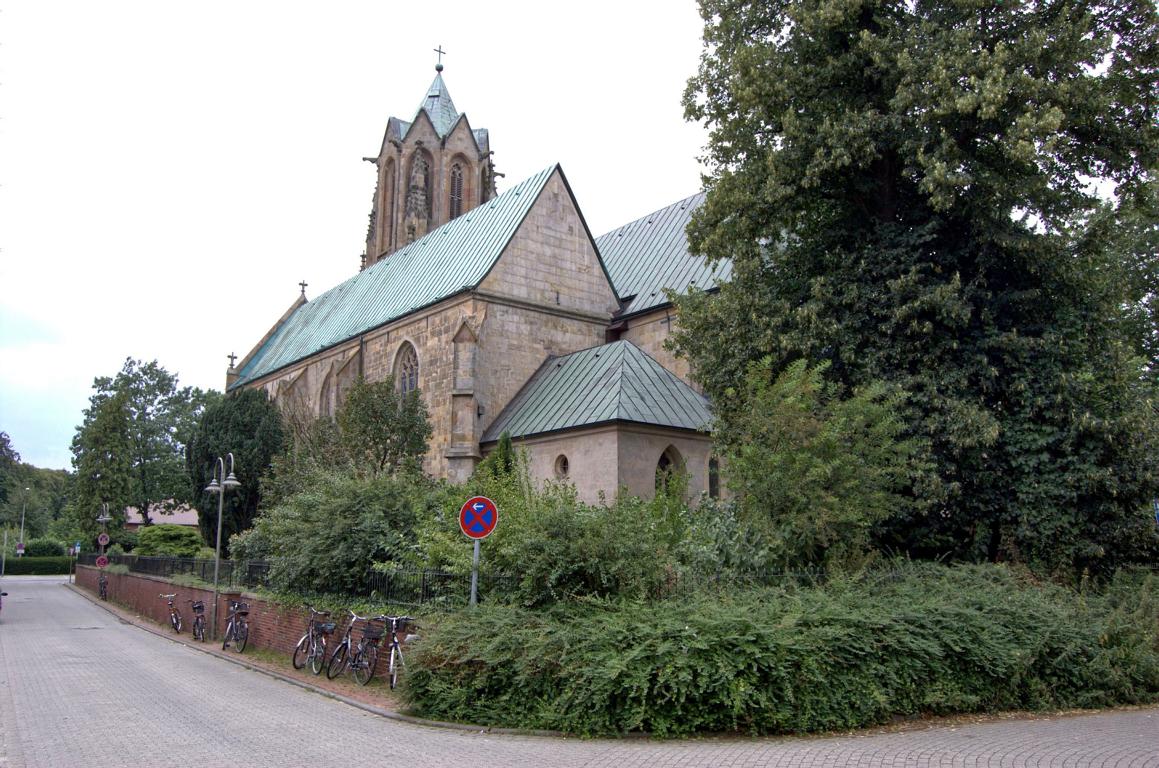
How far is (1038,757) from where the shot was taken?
8.52m

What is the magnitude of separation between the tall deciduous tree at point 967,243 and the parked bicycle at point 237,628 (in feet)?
34.6

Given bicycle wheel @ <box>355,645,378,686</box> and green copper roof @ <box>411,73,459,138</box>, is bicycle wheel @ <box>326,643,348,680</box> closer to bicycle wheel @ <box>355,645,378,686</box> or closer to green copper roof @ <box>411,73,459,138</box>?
bicycle wheel @ <box>355,645,378,686</box>

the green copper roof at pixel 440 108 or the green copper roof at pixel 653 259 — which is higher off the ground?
the green copper roof at pixel 440 108

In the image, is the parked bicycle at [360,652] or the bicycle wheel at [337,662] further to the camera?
the bicycle wheel at [337,662]

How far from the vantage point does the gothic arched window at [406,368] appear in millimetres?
32031

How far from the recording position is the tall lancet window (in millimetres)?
49500

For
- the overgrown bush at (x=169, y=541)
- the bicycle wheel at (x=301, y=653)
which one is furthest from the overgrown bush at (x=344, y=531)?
the overgrown bush at (x=169, y=541)

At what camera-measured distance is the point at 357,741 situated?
948 cm

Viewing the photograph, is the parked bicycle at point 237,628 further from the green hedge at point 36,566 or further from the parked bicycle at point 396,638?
the green hedge at point 36,566

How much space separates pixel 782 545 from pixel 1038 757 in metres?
4.87

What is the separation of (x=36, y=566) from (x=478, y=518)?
71.8 meters

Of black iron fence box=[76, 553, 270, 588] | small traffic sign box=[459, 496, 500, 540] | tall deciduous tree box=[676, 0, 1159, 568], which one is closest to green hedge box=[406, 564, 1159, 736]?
small traffic sign box=[459, 496, 500, 540]

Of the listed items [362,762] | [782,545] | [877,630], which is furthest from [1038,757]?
[362,762]

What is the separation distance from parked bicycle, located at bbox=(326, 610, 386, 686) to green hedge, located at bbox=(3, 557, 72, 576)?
6601 cm
